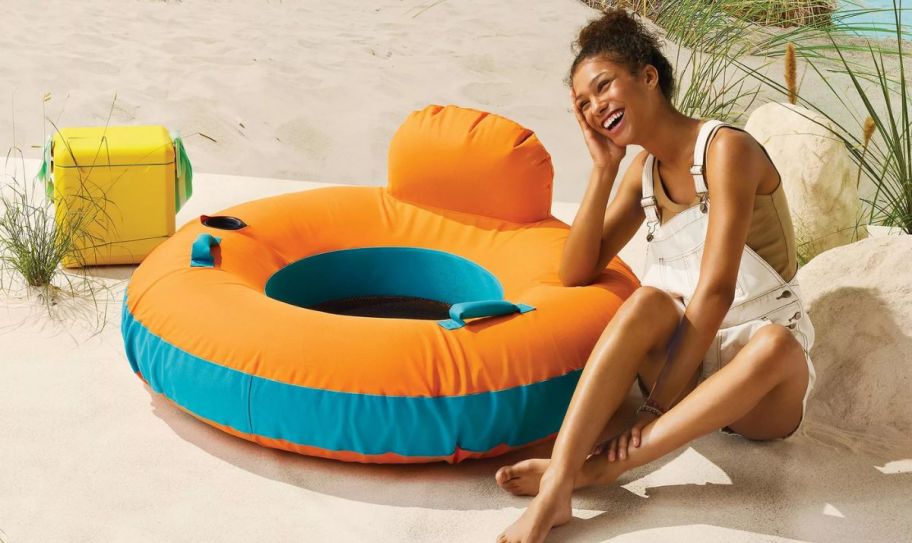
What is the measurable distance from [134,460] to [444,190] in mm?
1213

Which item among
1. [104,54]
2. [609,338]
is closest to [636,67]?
[609,338]

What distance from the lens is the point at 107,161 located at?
11.1 feet

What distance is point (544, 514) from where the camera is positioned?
2010 millimetres

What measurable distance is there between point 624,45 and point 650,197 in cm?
38

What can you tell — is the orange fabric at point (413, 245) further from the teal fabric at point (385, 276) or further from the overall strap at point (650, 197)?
the overall strap at point (650, 197)

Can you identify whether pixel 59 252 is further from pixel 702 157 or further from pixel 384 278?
pixel 702 157

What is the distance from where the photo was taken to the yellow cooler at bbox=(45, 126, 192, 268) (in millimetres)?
3377

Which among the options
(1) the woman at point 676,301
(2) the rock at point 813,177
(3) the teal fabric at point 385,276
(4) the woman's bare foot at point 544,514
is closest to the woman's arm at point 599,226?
(1) the woman at point 676,301

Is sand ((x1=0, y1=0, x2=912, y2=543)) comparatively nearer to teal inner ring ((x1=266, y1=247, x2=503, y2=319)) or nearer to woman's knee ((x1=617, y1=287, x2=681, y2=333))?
woman's knee ((x1=617, y1=287, x2=681, y2=333))

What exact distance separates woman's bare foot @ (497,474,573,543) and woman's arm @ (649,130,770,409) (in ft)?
1.28

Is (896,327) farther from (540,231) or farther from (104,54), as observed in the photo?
(104,54)

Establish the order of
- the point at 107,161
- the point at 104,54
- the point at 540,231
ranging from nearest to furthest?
the point at 540,231 < the point at 107,161 < the point at 104,54

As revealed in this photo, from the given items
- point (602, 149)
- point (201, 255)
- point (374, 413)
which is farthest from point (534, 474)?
point (201, 255)

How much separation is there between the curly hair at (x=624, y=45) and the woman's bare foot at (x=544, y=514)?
3.02 feet
